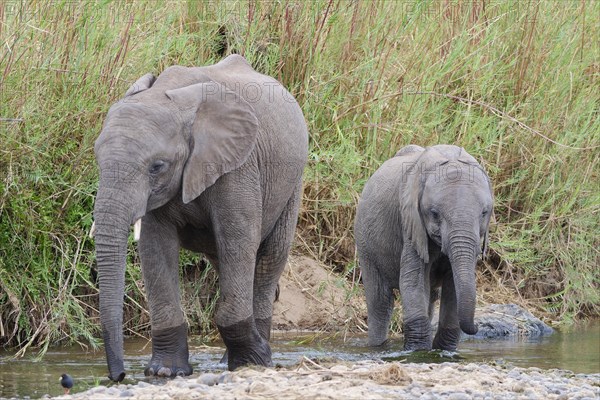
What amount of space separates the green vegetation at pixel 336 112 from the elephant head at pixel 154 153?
1922 millimetres

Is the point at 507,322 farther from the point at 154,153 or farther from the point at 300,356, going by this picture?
the point at 154,153

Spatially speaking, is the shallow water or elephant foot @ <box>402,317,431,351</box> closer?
the shallow water

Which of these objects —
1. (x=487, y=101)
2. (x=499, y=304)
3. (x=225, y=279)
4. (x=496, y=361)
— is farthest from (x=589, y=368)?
(x=487, y=101)

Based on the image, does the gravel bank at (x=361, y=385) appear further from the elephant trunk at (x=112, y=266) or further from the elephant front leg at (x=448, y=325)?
the elephant front leg at (x=448, y=325)

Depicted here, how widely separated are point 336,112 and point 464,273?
2924mm

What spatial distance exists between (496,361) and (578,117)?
416 cm

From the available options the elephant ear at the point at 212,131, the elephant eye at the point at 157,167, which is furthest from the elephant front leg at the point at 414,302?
the elephant eye at the point at 157,167

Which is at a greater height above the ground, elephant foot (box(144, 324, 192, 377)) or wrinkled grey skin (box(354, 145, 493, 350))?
wrinkled grey skin (box(354, 145, 493, 350))

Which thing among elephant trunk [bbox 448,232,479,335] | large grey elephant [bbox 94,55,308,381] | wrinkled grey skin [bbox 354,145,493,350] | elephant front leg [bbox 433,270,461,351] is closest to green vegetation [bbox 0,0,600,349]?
wrinkled grey skin [bbox 354,145,493,350]

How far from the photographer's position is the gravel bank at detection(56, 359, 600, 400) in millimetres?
5953

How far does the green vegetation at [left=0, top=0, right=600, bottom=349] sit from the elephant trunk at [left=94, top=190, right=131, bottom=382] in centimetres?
216

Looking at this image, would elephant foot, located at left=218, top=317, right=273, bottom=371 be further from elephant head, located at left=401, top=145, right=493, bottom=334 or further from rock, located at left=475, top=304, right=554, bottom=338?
rock, located at left=475, top=304, right=554, bottom=338

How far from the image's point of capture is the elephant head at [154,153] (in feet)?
20.4

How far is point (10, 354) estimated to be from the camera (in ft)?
27.2
